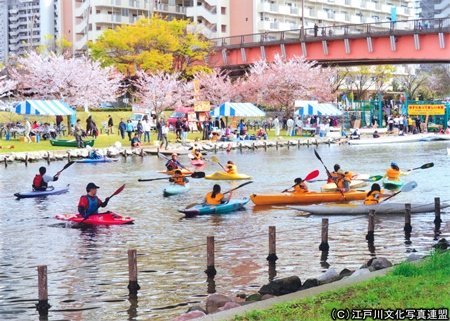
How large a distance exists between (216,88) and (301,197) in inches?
2093

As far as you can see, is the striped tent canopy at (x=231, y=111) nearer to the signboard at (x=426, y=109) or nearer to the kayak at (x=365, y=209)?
the signboard at (x=426, y=109)

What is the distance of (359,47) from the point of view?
6981 cm

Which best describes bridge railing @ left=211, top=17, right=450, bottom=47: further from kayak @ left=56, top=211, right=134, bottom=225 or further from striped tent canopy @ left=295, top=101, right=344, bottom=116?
kayak @ left=56, top=211, right=134, bottom=225

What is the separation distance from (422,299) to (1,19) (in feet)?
592

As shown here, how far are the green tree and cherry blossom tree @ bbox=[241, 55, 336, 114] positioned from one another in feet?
17.0

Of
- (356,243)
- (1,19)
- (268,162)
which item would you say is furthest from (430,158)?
(1,19)

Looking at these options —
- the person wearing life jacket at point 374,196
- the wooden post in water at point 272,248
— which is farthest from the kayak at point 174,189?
the wooden post in water at point 272,248

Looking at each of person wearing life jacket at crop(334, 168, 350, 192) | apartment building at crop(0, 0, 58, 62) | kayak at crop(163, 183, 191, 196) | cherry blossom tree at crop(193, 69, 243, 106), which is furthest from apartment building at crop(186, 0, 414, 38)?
apartment building at crop(0, 0, 58, 62)

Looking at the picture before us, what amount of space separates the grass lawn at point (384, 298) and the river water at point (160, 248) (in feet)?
11.0

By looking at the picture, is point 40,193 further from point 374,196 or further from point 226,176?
point 374,196

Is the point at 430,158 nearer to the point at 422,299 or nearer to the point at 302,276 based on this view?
the point at 302,276

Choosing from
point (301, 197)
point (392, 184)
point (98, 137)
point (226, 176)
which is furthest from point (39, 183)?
point (98, 137)

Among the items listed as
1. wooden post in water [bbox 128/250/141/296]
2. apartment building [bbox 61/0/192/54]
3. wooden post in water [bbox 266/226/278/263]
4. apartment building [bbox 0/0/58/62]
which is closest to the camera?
wooden post in water [bbox 128/250/141/296]

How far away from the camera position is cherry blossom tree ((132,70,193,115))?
231 feet
